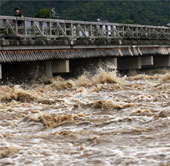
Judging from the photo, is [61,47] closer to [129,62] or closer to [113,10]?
[129,62]

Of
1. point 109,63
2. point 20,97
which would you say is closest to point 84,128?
point 20,97

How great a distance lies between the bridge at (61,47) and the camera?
18.6 meters

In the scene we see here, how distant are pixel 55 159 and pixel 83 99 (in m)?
7.81

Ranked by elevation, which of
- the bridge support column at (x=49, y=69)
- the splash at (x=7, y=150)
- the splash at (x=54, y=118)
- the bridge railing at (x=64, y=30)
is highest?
the bridge railing at (x=64, y=30)

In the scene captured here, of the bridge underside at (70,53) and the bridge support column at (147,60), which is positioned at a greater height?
the bridge underside at (70,53)

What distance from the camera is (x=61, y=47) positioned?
68.5ft

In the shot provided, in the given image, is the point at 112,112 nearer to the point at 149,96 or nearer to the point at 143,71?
→ the point at 149,96

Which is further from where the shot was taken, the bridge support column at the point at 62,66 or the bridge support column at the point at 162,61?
the bridge support column at the point at 162,61

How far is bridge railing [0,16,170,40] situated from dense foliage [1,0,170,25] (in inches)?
2278

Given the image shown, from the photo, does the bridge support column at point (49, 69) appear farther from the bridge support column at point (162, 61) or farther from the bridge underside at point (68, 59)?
the bridge support column at point (162, 61)

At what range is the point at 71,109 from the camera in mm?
13445

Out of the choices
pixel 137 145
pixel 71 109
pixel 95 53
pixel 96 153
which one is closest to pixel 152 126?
pixel 137 145

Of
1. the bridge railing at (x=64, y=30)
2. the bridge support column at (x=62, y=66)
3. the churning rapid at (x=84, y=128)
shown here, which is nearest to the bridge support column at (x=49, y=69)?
the bridge support column at (x=62, y=66)

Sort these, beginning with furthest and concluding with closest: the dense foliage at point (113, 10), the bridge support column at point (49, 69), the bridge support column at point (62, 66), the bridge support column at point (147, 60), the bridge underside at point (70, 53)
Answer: the dense foliage at point (113, 10), the bridge support column at point (147, 60), the bridge support column at point (62, 66), the bridge support column at point (49, 69), the bridge underside at point (70, 53)
